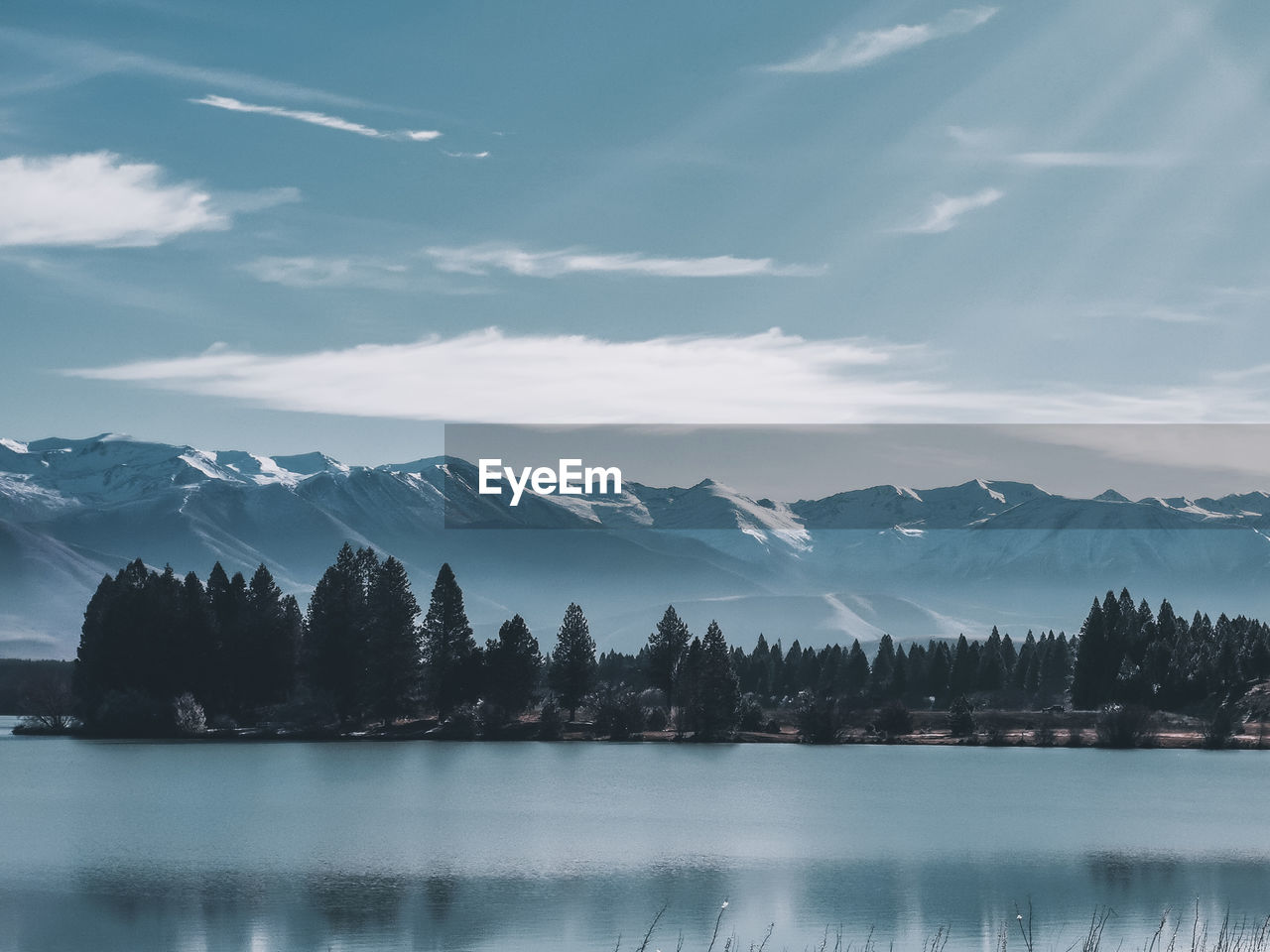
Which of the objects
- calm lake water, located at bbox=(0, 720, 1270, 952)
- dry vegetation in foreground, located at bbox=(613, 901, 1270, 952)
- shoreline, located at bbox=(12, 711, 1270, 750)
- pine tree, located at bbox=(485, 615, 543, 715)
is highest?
pine tree, located at bbox=(485, 615, 543, 715)

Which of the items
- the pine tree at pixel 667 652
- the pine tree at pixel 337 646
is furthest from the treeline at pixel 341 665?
the pine tree at pixel 667 652

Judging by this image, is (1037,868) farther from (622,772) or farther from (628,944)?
(622,772)

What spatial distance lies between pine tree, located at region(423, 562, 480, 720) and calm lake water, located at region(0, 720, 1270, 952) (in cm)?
4095

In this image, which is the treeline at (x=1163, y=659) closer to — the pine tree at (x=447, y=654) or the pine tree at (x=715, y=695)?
the pine tree at (x=715, y=695)

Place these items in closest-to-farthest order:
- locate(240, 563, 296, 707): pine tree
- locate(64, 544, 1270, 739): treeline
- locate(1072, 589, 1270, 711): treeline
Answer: locate(64, 544, 1270, 739): treeline < locate(240, 563, 296, 707): pine tree < locate(1072, 589, 1270, 711): treeline

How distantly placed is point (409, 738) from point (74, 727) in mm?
36761

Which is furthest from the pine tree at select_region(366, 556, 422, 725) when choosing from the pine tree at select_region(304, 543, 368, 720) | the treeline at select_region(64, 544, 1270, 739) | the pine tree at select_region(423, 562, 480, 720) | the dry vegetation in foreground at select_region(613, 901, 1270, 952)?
the dry vegetation in foreground at select_region(613, 901, 1270, 952)

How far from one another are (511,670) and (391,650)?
12615 millimetres

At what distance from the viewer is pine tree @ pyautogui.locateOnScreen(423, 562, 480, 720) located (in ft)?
511

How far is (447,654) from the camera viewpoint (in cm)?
15700

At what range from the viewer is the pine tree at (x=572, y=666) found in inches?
6403

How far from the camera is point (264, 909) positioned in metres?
Result: 49.2

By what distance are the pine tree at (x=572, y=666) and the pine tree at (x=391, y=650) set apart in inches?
625

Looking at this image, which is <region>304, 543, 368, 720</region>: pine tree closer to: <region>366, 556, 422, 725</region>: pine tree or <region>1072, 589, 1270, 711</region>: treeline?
<region>366, 556, 422, 725</region>: pine tree
